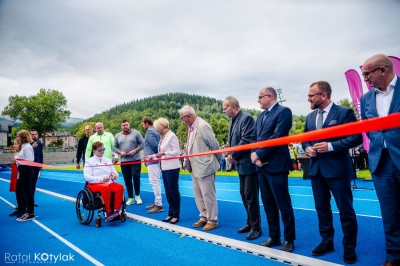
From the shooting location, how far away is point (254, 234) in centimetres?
408

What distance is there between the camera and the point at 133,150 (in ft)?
22.8

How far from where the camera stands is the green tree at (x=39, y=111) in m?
64.6

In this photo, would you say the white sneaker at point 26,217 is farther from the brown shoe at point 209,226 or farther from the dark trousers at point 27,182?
the brown shoe at point 209,226

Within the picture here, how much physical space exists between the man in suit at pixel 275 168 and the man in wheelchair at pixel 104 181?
112 inches

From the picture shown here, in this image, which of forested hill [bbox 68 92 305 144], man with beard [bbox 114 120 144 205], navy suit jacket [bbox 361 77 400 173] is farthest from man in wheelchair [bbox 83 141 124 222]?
forested hill [bbox 68 92 305 144]

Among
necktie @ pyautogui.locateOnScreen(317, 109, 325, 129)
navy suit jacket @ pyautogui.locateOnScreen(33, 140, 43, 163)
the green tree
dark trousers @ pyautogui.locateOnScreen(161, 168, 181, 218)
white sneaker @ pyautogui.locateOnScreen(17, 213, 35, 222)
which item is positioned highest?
the green tree

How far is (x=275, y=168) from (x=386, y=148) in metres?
1.24

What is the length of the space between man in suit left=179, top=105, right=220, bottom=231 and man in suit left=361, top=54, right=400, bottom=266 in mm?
2506

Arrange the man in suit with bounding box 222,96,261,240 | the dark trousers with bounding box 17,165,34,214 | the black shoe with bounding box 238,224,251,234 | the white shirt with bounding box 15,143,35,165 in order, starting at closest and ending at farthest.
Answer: the man in suit with bounding box 222,96,261,240 < the black shoe with bounding box 238,224,251,234 < the white shirt with bounding box 15,143,35,165 < the dark trousers with bounding box 17,165,34,214

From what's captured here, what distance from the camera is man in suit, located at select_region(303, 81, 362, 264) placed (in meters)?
3.00

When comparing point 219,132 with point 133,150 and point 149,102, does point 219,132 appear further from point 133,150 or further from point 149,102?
point 149,102

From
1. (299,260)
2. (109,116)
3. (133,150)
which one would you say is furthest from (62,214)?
(109,116)

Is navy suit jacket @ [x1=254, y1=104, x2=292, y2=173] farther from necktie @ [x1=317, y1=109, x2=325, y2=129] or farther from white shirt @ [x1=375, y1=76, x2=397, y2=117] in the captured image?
white shirt @ [x1=375, y1=76, x2=397, y2=117]

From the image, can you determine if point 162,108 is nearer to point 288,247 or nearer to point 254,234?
point 254,234
